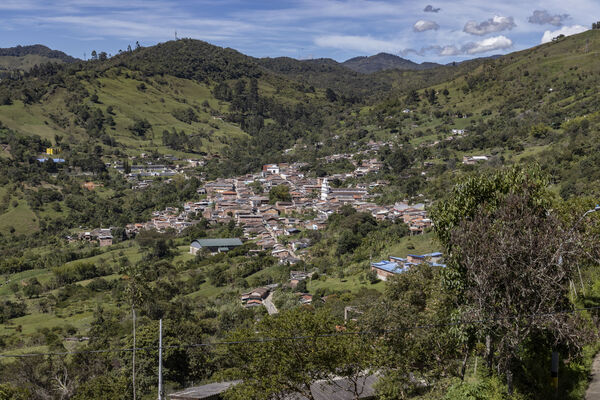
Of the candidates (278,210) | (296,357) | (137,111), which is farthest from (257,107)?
(296,357)

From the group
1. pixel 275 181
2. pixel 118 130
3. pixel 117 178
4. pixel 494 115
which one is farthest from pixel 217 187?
pixel 494 115

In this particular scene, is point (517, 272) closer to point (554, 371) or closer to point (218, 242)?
point (554, 371)

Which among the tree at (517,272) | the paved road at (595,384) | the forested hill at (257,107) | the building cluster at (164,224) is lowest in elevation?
the building cluster at (164,224)

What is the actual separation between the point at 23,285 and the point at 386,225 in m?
31.9

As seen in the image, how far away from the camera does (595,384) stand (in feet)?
31.4

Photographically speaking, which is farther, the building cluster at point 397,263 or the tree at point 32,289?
the tree at point 32,289

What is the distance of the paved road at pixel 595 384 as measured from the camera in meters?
9.05

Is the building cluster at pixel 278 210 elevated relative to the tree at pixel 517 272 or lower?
lower

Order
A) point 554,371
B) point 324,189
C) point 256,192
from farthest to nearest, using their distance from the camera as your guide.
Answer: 1. point 256,192
2. point 324,189
3. point 554,371

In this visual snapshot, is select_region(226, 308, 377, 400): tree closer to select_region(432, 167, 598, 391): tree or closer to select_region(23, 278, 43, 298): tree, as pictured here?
select_region(432, 167, 598, 391): tree

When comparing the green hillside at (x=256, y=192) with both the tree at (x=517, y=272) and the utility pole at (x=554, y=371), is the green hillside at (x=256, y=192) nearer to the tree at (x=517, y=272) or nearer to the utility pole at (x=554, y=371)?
the tree at (x=517, y=272)

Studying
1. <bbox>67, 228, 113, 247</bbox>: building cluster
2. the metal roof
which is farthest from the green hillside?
the metal roof

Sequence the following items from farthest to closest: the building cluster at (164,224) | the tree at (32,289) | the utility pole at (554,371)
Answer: the building cluster at (164,224) < the tree at (32,289) < the utility pole at (554,371)

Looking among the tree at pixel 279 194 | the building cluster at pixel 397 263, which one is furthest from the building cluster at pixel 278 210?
the building cluster at pixel 397 263
